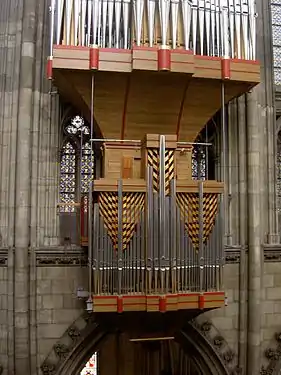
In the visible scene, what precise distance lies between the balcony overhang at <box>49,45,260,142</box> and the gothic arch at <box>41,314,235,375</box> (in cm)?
339

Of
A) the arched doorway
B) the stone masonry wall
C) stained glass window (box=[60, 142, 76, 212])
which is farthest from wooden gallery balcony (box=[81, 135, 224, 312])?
stained glass window (box=[60, 142, 76, 212])

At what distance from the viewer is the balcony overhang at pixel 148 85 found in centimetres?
738

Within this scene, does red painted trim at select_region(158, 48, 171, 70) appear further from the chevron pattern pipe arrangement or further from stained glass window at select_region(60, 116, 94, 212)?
stained glass window at select_region(60, 116, 94, 212)

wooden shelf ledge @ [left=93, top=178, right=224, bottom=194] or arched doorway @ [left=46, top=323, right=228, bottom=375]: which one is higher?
wooden shelf ledge @ [left=93, top=178, right=224, bottom=194]

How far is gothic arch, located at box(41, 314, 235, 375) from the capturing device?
8805mm

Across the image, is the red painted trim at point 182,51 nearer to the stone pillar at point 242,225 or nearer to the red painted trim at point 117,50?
the red painted trim at point 117,50

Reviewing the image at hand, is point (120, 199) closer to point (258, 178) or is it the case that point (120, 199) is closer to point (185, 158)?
point (185, 158)

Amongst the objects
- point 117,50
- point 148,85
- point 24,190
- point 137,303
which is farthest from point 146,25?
point 137,303

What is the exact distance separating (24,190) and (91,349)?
3036mm

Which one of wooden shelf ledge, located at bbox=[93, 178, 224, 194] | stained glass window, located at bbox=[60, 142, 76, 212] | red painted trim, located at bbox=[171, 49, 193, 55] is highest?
red painted trim, located at bbox=[171, 49, 193, 55]

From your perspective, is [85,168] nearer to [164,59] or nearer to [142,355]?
[164,59]

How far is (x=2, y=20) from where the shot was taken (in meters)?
9.31

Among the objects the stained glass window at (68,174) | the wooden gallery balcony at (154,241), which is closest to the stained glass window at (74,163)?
the stained glass window at (68,174)

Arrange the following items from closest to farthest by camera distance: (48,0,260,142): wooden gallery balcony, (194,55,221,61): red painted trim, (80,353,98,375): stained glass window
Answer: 1. (48,0,260,142): wooden gallery balcony
2. (194,55,221,61): red painted trim
3. (80,353,98,375): stained glass window
